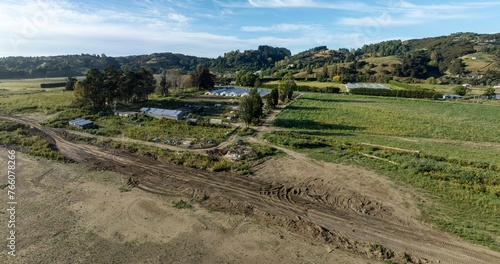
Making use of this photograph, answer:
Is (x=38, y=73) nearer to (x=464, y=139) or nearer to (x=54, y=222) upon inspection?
(x=54, y=222)

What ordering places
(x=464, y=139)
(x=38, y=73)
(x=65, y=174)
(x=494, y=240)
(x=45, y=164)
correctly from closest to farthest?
(x=494, y=240) → (x=65, y=174) → (x=45, y=164) → (x=464, y=139) → (x=38, y=73)

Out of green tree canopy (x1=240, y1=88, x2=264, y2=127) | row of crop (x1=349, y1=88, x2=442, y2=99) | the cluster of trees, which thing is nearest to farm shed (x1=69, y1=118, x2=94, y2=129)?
the cluster of trees

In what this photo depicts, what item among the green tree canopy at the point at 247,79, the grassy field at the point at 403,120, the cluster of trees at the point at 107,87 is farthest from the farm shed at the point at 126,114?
the green tree canopy at the point at 247,79

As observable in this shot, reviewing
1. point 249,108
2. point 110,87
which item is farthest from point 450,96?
point 110,87

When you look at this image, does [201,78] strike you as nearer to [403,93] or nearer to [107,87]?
[107,87]

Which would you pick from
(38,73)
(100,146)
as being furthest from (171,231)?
(38,73)

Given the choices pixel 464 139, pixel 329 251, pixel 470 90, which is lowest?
pixel 329 251

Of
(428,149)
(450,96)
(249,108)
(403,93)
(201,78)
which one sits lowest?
(428,149)

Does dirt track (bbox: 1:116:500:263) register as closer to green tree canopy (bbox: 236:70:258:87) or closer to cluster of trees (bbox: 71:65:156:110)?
cluster of trees (bbox: 71:65:156:110)
